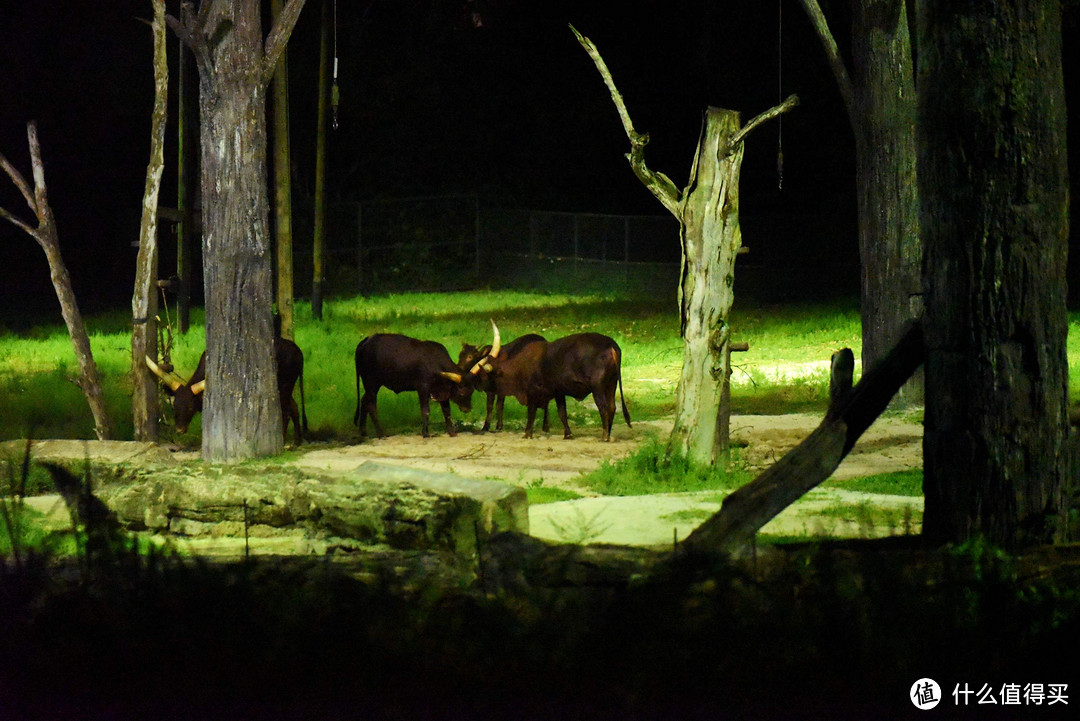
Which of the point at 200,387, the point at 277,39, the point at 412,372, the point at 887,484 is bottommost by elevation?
the point at 887,484

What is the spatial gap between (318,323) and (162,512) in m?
16.3

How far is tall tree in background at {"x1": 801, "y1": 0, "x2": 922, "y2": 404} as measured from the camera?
1553 centimetres

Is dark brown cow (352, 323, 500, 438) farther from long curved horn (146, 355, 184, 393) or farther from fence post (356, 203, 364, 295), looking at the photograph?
fence post (356, 203, 364, 295)

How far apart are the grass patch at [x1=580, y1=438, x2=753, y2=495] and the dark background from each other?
74.4ft

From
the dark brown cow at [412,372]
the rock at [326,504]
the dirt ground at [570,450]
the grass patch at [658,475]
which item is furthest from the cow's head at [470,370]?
the rock at [326,504]

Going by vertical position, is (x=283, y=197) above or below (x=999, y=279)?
above

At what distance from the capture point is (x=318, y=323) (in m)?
24.8

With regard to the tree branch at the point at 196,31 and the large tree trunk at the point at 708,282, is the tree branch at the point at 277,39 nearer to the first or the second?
the tree branch at the point at 196,31

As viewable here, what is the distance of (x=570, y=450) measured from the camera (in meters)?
14.1

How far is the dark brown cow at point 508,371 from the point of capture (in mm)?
15328

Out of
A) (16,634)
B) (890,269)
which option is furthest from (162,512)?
(890,269)

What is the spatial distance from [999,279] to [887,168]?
33.9ft

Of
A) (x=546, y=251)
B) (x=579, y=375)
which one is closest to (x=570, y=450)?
(x=579, y=375)

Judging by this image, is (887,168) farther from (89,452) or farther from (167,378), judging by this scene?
(89,452)
